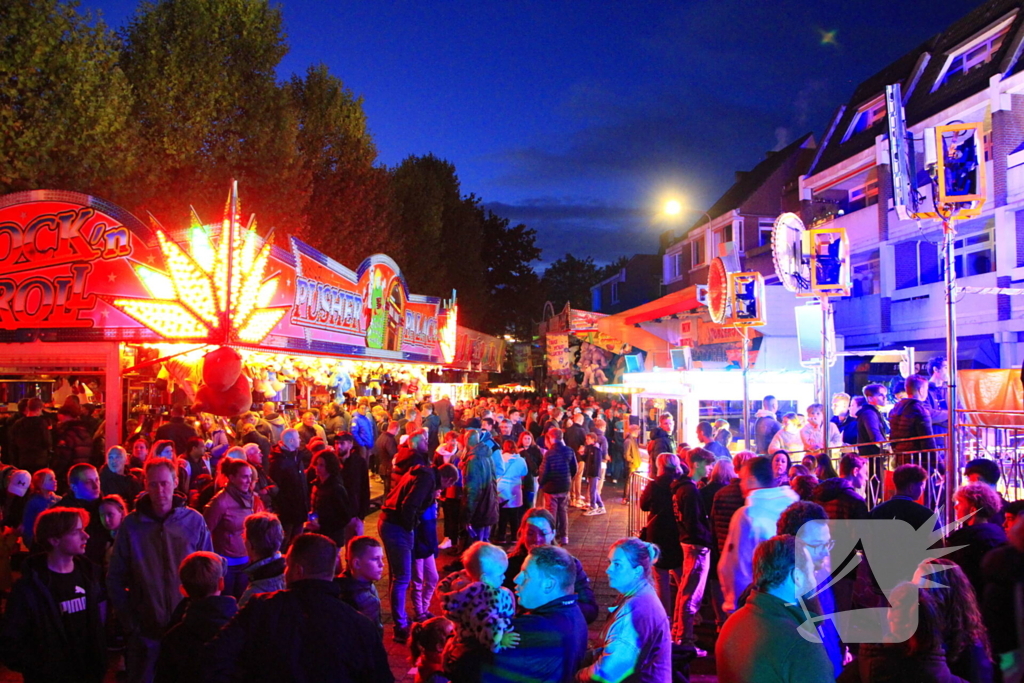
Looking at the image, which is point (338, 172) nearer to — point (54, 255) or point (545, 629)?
point (54, 255)

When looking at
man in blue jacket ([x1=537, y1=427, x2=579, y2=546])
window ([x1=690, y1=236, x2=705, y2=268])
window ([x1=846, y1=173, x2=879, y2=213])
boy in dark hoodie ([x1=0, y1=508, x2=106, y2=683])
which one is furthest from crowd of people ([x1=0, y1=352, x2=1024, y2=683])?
window ([x1=690, y1=236, x2=705, y2=268])

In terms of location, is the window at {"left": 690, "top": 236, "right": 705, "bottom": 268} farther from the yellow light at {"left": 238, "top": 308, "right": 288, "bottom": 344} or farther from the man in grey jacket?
the man in grey jacket

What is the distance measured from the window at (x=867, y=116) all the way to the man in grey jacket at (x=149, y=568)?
2598cm

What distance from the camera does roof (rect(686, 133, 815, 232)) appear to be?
32250mm

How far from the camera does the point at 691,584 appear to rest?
6.76 meters

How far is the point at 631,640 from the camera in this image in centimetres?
355

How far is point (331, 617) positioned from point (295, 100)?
24.7 m

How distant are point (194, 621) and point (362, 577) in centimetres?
100

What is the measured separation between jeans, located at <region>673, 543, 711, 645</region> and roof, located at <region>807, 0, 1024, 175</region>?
690 inches

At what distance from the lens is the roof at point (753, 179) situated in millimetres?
32250

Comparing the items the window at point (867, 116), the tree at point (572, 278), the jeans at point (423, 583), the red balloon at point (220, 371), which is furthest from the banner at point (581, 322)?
the tree at point (572, 278)

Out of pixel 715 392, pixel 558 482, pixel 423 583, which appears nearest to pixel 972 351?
pixel 715 392

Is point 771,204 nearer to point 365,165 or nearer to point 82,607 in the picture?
point 365,165

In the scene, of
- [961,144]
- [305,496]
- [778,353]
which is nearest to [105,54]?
[305,496]
